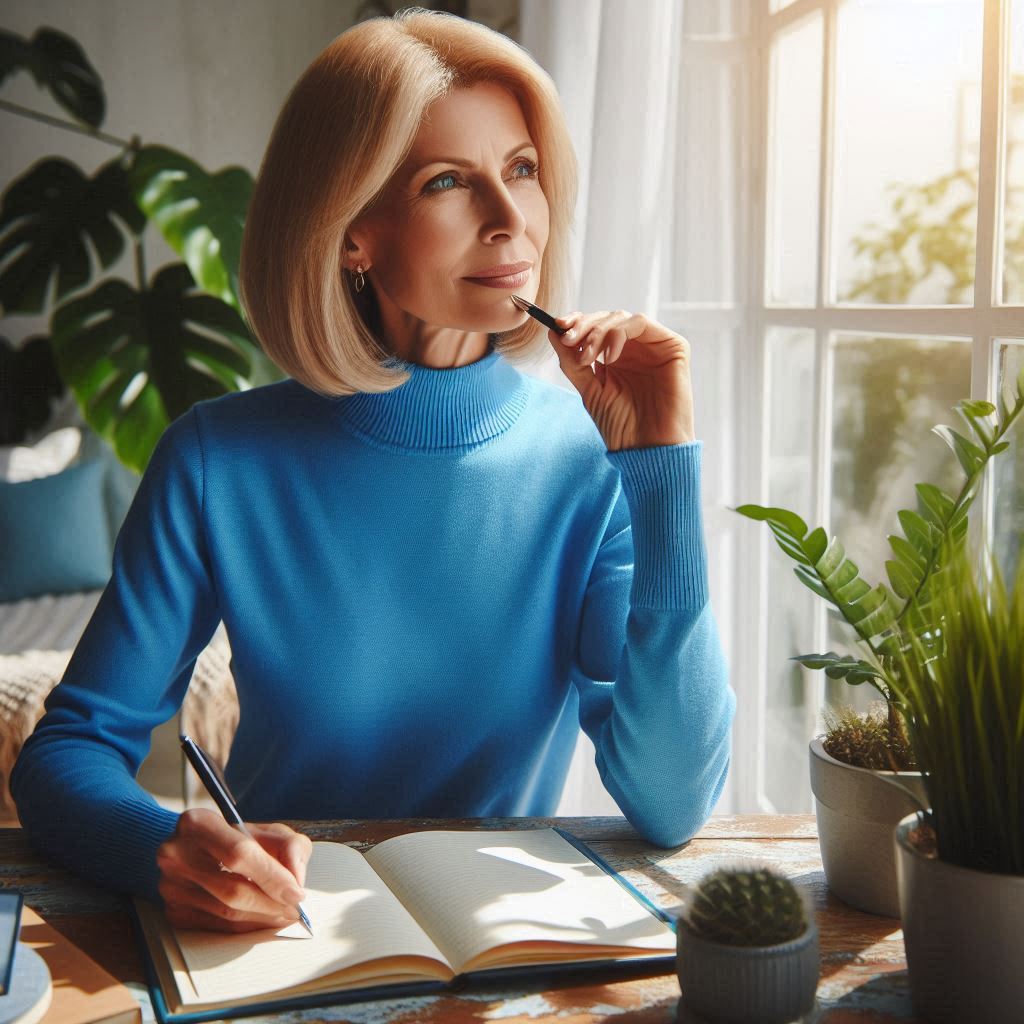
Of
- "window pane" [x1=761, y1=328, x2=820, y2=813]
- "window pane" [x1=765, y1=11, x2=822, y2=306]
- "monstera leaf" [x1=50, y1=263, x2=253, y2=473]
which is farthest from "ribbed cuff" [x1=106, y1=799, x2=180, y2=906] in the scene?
"monstera leaf" [x1=50, y1=263, x2=253, y2=473]

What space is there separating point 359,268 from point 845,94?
0.91 meters

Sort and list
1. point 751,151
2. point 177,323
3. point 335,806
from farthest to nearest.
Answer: point 177,323
point 751,151
point 335,806

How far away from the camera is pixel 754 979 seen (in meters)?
0.64

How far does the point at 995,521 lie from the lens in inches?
49.0

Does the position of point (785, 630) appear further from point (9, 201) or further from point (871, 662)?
point (9, 201)

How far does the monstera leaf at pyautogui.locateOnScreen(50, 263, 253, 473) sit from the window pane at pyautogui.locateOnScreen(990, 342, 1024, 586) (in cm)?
213

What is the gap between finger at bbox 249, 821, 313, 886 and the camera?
81cm

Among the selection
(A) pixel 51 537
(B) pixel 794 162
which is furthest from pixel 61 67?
(B) pixel 794 162

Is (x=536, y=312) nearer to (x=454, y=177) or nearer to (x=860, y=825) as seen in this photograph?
(x=454, y=177)

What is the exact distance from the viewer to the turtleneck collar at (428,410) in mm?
1250

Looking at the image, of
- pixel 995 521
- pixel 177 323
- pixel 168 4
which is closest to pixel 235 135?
pixel 168 4

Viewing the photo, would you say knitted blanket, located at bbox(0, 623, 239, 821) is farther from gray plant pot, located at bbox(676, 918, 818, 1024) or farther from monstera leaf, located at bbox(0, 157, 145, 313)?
gray plant pot, located at bbox(676, 918, 818, 1024)

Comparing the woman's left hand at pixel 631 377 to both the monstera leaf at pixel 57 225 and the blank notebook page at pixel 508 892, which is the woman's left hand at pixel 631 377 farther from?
the monstera leaf at pixel 57 225

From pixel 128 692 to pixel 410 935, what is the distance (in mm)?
475
